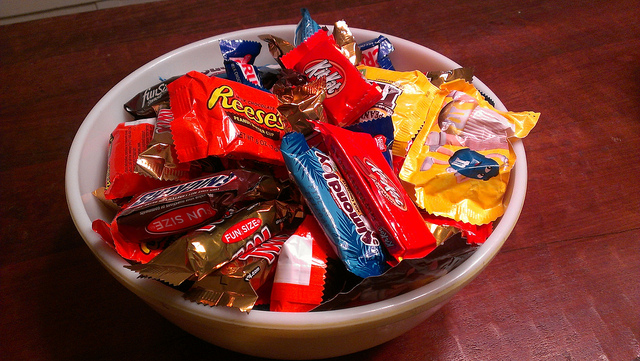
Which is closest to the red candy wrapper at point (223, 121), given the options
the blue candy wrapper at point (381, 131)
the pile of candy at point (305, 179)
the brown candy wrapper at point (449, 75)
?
the pile of candy at point (305, 179)

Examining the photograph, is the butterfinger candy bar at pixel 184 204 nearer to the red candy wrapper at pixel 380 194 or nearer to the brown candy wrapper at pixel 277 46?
the red candy wrapper at pixel 380 194

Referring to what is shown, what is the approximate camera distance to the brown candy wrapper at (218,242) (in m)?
0.49

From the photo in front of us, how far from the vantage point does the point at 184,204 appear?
1.80 feet

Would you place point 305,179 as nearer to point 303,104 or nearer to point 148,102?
point 303,104

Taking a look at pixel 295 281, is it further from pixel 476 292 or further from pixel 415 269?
pixel 476 292

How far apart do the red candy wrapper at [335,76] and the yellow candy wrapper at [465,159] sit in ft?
0.32

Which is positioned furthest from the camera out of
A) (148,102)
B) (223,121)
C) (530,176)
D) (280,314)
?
(530,176)

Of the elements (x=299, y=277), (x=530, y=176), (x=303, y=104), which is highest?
(x=303, y=104)

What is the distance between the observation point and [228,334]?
19.3 inches

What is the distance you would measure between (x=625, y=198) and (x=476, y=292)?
0.34 metres

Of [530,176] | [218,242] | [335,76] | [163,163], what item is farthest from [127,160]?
[530,176]

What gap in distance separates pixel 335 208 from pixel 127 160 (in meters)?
0.29

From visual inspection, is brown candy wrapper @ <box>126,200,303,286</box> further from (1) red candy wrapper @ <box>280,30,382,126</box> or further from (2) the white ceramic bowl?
(1) red candy wrapper @ <box>280,30,382,126</box>

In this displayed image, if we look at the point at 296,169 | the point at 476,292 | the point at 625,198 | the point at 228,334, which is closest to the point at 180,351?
the point at 228,334
